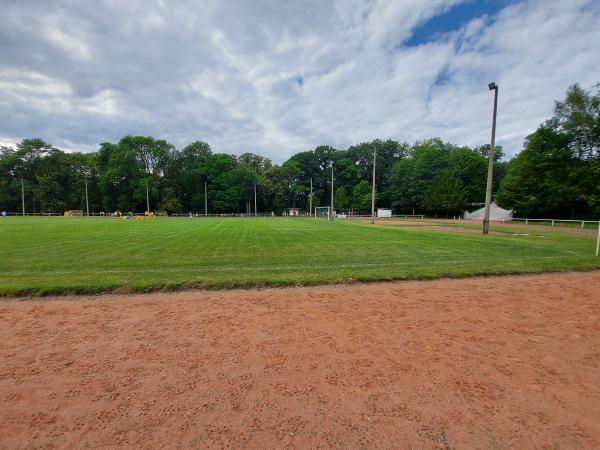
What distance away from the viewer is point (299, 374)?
311cm

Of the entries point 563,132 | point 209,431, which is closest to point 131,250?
point 209,431

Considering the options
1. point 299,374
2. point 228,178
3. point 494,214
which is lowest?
point 299,374

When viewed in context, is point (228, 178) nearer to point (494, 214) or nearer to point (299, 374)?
point (494, 214)

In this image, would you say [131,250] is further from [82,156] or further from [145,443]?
[82,156]

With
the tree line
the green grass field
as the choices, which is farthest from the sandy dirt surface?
the tree line

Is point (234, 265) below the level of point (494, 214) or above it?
below

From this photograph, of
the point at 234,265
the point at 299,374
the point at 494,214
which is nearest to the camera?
the point at 299,374

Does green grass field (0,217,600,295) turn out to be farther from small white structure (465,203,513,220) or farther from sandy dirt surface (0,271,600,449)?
small white structure (465,203,513,220)

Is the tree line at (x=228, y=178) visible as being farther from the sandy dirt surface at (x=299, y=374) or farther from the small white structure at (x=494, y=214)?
the sandy dirt surface at (x=299, y=374)

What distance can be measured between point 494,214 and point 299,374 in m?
61.1

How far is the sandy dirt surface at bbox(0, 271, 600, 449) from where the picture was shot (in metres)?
2.29

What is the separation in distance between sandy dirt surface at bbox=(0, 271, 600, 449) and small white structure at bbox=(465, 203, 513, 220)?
170ft

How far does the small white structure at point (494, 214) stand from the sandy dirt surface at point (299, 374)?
51.8 metres

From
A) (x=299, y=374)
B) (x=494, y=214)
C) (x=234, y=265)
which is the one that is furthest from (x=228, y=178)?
(x=299, y=374)
